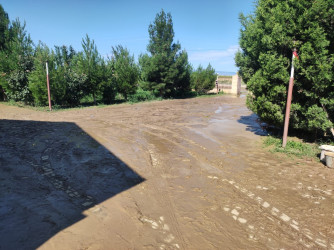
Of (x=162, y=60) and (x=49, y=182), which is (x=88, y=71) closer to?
(x=162, y=60)

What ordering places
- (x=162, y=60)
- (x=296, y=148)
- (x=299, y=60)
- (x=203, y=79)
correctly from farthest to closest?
(x=203, y=79) < (x=162, y=60) < (x=296, y=148) < (x=299, y=60)

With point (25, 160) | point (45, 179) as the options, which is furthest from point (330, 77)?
point (25, 160)

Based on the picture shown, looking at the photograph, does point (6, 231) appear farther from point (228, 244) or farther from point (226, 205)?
point (226, 205)

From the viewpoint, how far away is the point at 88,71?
1670cm

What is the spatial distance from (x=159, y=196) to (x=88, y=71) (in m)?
14.6

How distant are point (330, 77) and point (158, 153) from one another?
489cm

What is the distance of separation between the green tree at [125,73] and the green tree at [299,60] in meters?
13.5

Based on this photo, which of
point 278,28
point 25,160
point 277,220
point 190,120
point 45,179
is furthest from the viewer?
point 190,120

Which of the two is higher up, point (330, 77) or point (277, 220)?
point (330, 77)

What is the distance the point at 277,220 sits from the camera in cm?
346

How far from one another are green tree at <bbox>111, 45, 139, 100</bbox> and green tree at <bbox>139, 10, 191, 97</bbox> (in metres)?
1.42

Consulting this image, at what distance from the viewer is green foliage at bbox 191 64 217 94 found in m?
29.6

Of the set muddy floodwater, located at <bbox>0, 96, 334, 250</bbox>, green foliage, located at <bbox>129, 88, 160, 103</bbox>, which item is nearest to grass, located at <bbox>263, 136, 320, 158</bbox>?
muddy floodwater, located at <bbox>0, 96, 334, 250</bbox>

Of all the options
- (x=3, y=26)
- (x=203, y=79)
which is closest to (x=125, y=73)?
(x=3, y=26)
